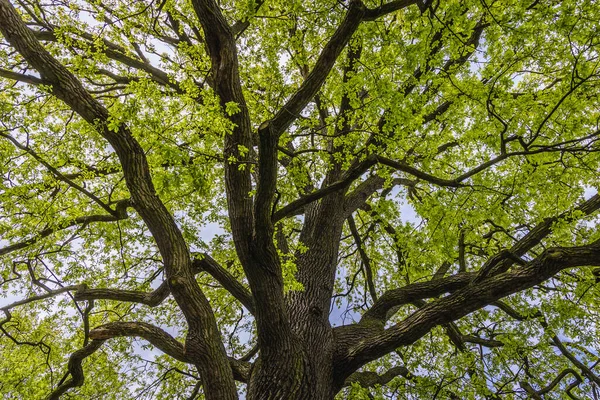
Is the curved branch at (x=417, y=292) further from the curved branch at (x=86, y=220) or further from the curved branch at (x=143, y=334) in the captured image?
the curved branch at (x=86, y=220)

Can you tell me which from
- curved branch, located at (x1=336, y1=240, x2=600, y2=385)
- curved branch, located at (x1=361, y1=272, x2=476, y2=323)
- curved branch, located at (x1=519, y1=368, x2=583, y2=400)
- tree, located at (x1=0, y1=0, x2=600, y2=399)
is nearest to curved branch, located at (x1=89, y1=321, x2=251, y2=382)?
tree, located at (x1=0, y1=0, x2=600, y2=399)

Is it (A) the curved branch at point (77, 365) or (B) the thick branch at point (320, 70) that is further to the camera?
(A) the curved branch at point (77, 365)

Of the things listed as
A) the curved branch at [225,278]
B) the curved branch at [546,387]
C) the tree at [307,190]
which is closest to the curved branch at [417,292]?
the tree at [307,190]

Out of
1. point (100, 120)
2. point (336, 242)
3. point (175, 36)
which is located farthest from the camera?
point (175, 36)

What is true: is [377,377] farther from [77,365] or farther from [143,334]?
[77,365]

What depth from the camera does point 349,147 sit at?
577 cm

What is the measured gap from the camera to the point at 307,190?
7.21 meters

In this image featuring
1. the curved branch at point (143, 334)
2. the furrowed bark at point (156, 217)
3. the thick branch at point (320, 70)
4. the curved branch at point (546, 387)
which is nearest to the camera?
the thick branch at point (320, 70)

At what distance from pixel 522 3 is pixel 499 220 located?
322cm

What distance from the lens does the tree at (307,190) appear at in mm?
3990

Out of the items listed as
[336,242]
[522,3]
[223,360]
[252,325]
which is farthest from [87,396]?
[522,3]

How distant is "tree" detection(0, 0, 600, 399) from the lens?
3990mm

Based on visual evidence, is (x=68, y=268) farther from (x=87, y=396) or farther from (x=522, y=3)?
(x=522, y=3)

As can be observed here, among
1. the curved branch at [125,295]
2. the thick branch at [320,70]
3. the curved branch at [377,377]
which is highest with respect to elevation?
the thick branch at [320,70]
